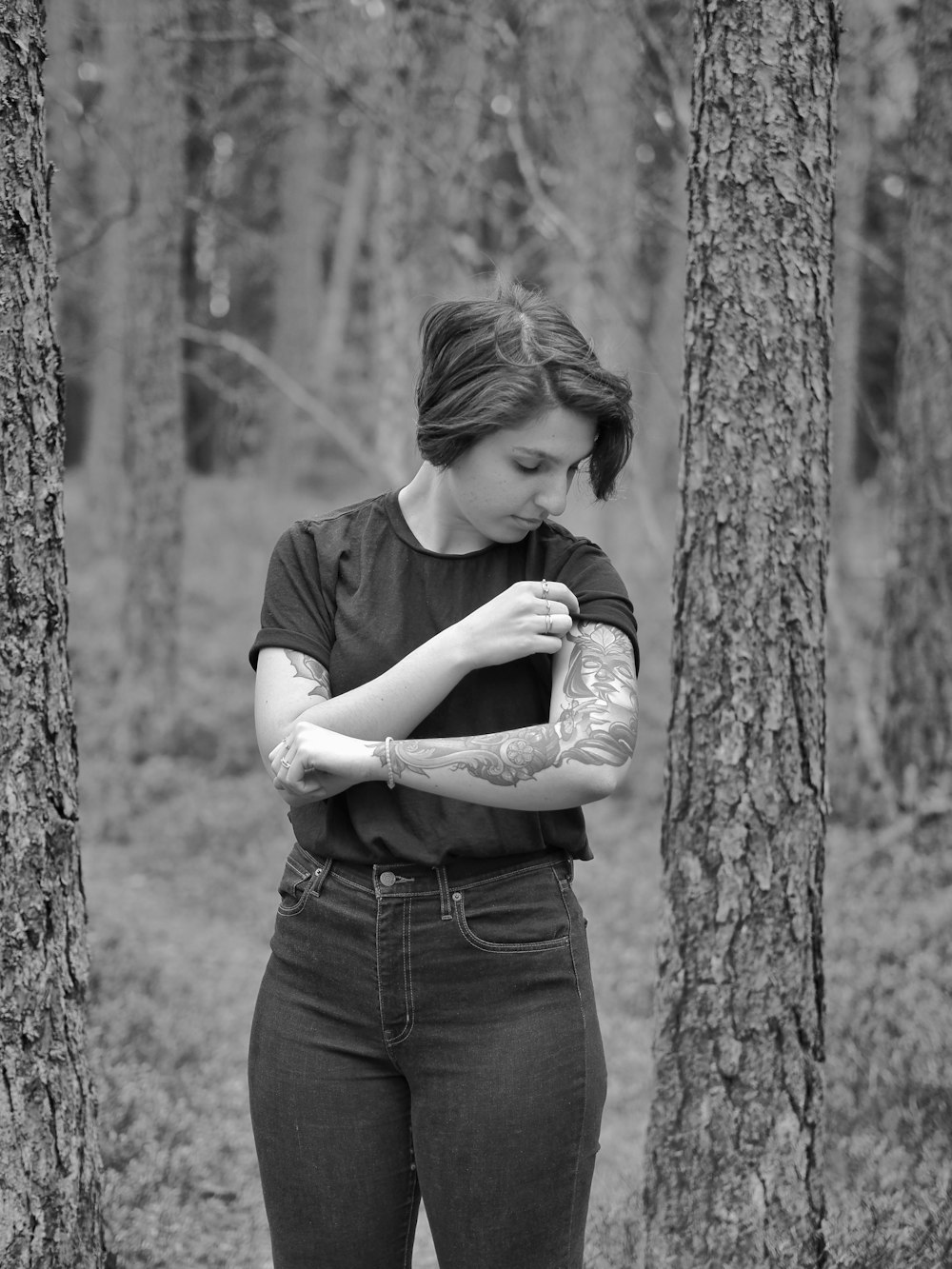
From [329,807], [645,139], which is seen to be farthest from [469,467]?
[645,139]

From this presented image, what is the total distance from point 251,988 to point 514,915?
4.96 metres

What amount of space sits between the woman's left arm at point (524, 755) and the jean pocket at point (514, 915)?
0.59 feet

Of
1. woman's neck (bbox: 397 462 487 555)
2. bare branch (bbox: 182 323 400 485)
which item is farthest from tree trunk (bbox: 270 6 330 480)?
woman's neck (bbox: 397 462 487 555)

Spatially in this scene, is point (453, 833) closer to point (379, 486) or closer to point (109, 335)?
point (379, 486)

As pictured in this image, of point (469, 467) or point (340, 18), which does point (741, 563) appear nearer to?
point (469, 467)

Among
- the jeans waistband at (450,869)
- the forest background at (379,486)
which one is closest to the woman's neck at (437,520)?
the forest background at (379,486)

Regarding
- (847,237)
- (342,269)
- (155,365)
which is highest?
(342,269)

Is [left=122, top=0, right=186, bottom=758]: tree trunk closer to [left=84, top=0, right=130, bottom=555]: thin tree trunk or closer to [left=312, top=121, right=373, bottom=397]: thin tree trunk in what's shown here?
[left=84, top=0, right=130, bottom=555]: thin tree trunk

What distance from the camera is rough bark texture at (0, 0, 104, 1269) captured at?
9.11ft

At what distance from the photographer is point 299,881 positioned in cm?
254

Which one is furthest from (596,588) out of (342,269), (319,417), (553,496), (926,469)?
(342,269)

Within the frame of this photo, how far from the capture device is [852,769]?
9.15m

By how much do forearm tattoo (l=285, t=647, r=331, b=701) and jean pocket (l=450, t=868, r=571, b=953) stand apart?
0.47 m

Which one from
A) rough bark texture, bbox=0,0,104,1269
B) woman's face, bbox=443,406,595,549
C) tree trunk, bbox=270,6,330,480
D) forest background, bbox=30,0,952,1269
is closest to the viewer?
woman's face, bbox=443,406,595,549
